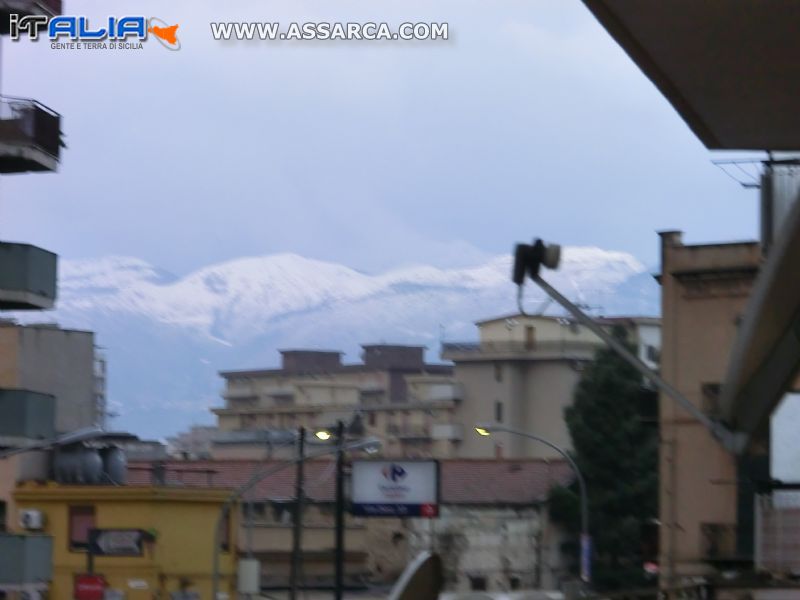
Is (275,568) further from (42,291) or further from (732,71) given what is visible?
(732,71)

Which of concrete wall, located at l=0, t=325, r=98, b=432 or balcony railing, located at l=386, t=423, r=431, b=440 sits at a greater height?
balcony railing, located at l=386, t=423, r=431, b=440

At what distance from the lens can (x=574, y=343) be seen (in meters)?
106

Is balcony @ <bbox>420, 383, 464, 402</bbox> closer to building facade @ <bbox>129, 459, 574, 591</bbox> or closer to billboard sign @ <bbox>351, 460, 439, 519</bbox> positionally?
building facade @ <bbox>129, 459, 574, 591</bbox>

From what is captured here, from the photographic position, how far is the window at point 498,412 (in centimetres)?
10450

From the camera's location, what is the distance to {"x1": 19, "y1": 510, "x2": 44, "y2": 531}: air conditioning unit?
5097cm

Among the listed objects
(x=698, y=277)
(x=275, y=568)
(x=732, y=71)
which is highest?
(x=698, y=277)

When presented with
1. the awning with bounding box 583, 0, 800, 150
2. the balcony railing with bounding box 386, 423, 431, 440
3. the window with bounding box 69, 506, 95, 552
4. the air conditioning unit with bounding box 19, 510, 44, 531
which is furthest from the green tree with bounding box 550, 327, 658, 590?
the awning with bounding box 583, 0, 800, 150

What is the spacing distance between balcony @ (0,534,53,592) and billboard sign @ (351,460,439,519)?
3109 cm

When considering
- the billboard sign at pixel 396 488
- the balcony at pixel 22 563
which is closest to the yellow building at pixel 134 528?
the balcony at pixel 22 563

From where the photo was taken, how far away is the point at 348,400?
14238 cm

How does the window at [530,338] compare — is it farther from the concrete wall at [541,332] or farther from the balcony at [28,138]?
the balcony at [28,138]

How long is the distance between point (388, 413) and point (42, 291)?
90.6 meters

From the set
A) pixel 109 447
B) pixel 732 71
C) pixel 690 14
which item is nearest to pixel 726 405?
pixel 732 71

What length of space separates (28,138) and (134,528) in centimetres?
2013
